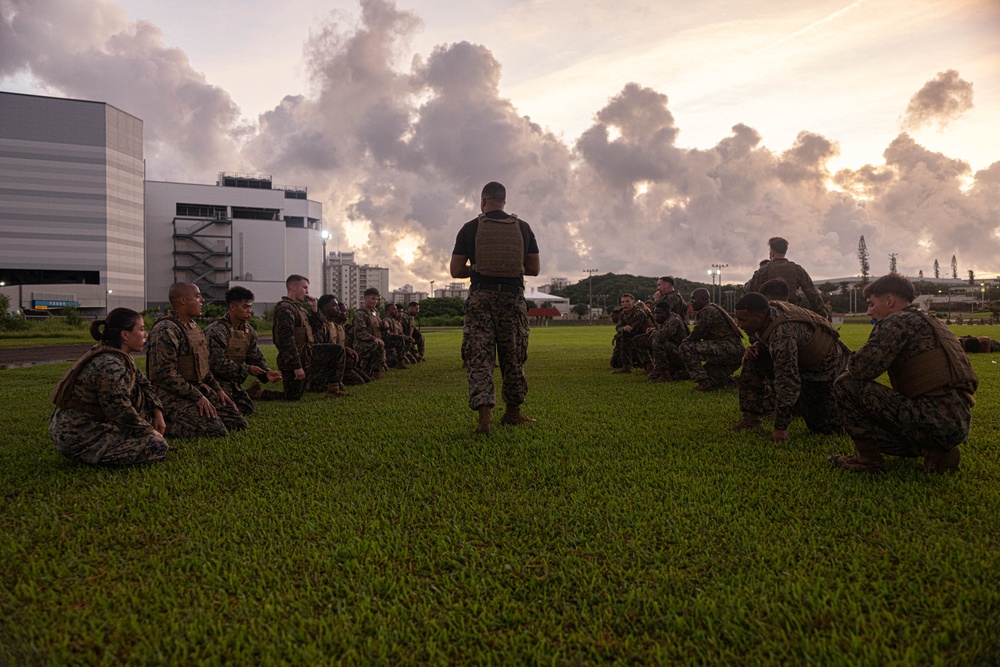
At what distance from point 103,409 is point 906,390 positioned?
216 inches

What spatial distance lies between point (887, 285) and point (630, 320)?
7382 mm

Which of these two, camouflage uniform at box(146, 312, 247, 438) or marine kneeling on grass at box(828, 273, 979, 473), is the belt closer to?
camouflage uniform at box(146, 312, 247, 438)

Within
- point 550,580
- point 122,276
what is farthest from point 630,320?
point 122,276

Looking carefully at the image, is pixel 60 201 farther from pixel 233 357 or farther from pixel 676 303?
pixel 676 303

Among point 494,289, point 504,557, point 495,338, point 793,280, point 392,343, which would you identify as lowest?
point 504,557

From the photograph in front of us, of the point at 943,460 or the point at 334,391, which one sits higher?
the point at 943,460

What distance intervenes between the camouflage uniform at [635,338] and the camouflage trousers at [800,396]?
207 inches

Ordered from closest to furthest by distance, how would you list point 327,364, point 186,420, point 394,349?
point 186,420
point 327,364
point 394,349

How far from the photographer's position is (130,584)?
100 inches

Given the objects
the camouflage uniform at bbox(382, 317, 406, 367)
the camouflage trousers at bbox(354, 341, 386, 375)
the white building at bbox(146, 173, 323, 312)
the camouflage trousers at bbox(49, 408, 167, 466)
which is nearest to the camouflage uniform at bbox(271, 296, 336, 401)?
the camouflage trousers at bbox(354, 341, 386, 375)

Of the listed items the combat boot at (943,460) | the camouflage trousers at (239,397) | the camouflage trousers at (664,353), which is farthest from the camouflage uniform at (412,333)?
the combat boot at (943,460)

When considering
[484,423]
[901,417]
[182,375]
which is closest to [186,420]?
[182,375]

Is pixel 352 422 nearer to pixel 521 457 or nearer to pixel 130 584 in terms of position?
pixel 521 457

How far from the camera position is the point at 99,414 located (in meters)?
4.40
